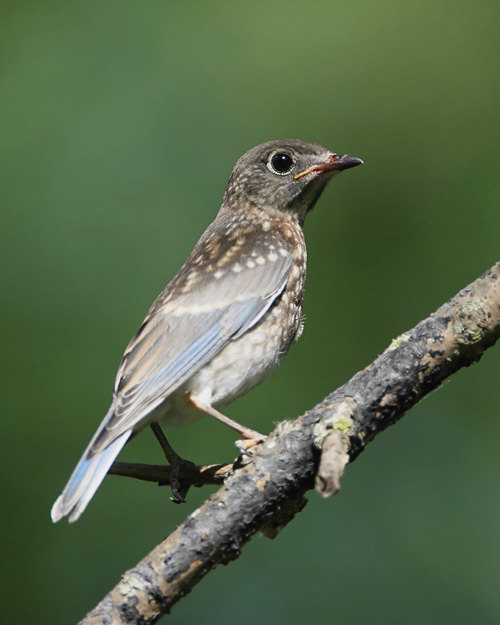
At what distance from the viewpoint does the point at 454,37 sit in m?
6.20

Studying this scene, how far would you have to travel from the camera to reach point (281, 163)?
17.9ft

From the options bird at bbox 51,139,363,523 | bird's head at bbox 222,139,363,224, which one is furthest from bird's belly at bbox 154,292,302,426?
bird's head at bbox 222,139,363,224

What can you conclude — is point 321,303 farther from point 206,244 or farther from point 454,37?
point 454,37

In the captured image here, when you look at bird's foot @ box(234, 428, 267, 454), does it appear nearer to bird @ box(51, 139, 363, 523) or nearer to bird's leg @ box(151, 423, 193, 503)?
bird @ box(51, 139, 363, 523)

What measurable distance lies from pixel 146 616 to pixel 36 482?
9.49 ft

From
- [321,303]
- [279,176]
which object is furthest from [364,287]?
[279,176]

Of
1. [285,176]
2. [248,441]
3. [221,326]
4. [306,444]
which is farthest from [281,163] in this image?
[306,444]

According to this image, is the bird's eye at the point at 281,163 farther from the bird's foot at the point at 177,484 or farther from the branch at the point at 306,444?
the branch at the point at 306,444

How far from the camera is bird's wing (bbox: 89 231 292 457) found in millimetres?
4098

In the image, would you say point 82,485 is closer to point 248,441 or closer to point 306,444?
point 248,441

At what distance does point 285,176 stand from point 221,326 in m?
1.35

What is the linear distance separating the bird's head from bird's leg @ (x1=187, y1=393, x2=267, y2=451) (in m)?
1.57

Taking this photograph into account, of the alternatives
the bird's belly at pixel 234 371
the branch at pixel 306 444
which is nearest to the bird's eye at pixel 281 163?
the bird's belly at pixel 234 371

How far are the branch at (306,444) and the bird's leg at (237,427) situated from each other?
743 mm
